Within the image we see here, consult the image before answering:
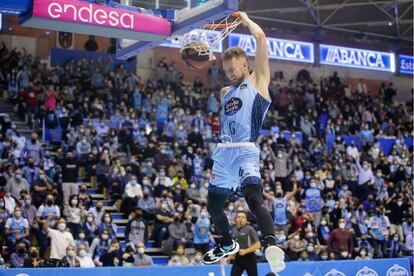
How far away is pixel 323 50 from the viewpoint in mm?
29891

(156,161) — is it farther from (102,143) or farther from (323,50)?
(323,50)

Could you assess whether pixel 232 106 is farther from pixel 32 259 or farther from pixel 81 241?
pixel 81 241

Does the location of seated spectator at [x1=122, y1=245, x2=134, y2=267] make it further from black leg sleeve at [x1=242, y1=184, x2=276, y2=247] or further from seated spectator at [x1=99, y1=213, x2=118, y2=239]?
black leg sleeve at [x1=242, y1=184, x2=276, y2=247]

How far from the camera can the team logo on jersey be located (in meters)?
6.62

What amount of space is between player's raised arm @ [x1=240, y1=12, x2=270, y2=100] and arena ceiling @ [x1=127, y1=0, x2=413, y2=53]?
22614mm

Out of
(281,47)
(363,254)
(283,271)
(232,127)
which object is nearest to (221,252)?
(232,127)

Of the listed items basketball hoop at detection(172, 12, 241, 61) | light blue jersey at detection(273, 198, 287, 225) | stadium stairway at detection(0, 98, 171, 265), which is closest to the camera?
basketball hoop at detection(172, 12, 241, 61)

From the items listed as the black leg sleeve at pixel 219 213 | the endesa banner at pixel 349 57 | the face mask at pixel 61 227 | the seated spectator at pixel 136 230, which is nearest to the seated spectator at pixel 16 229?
the face mask at pixel 61 227

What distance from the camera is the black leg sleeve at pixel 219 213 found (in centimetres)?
664

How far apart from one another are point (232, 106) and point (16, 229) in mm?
10817

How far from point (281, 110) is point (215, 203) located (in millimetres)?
23030

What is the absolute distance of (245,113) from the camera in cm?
658

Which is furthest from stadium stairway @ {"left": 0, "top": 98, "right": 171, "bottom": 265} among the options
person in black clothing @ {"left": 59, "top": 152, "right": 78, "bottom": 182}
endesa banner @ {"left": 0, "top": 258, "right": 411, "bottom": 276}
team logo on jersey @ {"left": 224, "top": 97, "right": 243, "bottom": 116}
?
team logo on jersey @ {"left": 224, "top": 97, "right": 243, "bottom": 116}

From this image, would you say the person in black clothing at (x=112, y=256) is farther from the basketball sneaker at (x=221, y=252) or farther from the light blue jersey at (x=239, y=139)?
the light blue jersey at (x=239, y=139)
